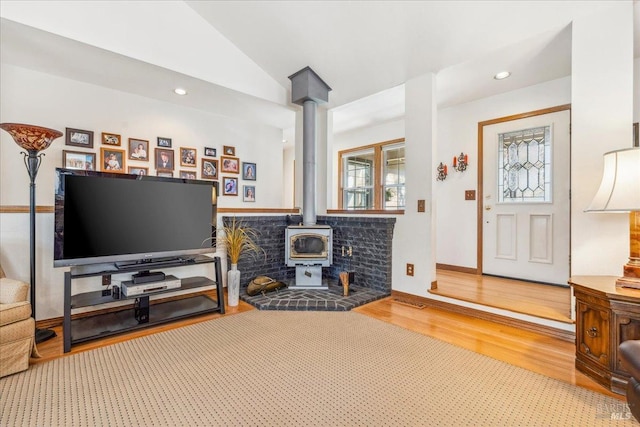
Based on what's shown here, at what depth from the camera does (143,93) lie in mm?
3555

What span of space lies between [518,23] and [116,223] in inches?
146

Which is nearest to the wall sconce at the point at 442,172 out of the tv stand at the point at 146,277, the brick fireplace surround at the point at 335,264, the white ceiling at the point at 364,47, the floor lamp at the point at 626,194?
the white ceiling at the point at 364,47

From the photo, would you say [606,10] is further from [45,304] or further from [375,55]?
[45,304]

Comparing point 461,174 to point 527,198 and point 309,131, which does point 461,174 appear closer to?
point 527,198

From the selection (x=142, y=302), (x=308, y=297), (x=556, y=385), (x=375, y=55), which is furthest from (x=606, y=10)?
(x=142, y=302)

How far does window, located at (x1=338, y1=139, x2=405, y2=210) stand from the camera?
525 cm

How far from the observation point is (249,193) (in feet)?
15.5

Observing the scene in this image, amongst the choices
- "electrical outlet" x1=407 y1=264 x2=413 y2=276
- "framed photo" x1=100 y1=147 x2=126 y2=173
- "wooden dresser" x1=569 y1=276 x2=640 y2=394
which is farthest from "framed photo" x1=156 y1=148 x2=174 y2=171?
"wooden dresser" x1=569 y1=276 x2=640 y2=394

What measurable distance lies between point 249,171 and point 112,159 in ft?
5.87

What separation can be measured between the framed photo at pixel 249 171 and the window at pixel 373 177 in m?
1.98

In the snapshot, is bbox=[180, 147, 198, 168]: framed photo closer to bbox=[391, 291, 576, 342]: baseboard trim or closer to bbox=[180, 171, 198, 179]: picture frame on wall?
bbox=[180, 171, 198, 179]: picture frame on wall

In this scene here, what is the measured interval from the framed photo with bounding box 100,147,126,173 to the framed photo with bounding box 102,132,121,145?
72 millimetres

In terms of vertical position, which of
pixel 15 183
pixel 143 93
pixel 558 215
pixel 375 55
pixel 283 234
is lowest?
pixel 283 234

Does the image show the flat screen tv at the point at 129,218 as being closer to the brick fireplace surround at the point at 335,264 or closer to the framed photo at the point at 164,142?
the brick fireplace surround at the point at 335,264
